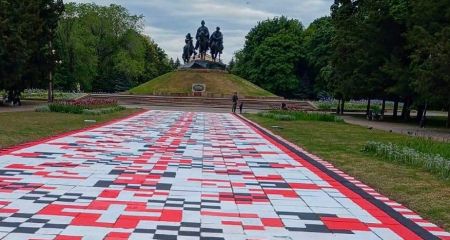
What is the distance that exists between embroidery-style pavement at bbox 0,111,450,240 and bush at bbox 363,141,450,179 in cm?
210

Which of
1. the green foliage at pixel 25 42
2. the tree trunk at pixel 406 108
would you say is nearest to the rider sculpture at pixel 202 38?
the green foliage at pixel 25 42

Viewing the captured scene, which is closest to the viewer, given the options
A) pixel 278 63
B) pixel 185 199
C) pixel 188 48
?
pixel 185 199

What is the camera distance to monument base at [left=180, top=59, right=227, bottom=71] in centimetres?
6531

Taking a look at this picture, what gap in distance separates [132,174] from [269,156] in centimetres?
481

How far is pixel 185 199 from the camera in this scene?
778 centimetres

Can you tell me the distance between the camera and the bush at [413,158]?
436 inches

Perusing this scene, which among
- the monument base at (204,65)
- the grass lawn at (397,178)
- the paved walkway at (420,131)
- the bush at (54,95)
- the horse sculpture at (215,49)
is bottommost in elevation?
the bush at (54,95)

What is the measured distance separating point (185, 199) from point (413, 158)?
6.92 meters

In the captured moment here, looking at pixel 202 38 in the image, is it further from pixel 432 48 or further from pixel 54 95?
pixel 432 48

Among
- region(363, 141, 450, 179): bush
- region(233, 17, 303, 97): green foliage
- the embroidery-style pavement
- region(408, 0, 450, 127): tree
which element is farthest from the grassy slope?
the embroidery-style pavement

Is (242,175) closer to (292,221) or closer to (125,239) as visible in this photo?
(292,221)

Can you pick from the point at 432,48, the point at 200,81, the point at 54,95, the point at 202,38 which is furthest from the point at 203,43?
the point at 432,48

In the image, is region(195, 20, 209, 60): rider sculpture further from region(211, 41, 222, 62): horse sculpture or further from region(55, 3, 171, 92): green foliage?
region(55, 3, 171, 92): green foliage

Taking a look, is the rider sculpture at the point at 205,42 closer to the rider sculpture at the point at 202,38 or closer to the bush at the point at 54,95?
the rider sculpture at the point at 202,38
